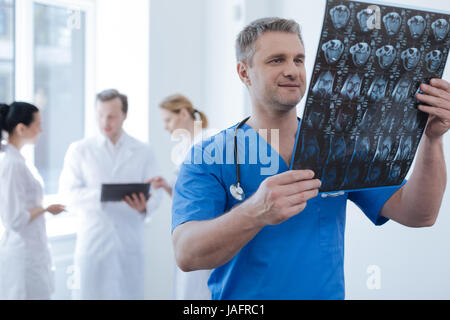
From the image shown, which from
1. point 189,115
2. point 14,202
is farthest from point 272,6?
point 14,202

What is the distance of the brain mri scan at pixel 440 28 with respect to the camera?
2.65 ft

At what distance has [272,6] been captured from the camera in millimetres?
2725

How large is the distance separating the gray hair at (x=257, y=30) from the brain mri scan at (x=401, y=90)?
260 mm

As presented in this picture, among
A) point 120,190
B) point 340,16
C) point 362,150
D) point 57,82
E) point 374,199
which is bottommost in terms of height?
point 120,190

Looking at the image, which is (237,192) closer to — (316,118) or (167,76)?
(316,118)

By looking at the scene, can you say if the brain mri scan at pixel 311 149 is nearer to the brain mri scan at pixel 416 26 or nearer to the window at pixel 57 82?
the brain mri scan at pixel 416 26

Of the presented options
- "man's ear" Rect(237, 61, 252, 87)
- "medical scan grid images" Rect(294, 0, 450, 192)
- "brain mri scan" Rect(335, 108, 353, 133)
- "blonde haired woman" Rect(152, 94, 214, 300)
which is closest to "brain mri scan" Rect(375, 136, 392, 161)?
"medical scan grid images" Rect(294, 0, 450, 192)

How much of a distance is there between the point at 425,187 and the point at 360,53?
37 cm

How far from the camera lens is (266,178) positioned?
33.5 inches

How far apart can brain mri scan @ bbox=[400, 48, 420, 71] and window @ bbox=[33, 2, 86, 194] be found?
7.81 feet

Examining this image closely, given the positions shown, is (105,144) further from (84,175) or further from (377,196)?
(377,196)

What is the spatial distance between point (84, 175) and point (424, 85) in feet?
6.59

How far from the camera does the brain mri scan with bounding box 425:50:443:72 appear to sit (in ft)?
2.72

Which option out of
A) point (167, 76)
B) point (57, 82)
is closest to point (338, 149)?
point (167, 76)
